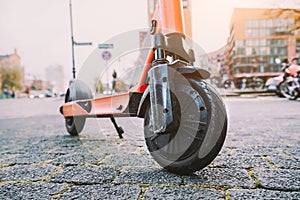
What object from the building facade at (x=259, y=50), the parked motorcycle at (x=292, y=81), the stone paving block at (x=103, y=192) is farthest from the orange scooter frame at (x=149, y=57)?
the building facade at (x=259, y=50)

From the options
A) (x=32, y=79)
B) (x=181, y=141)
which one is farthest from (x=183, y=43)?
(x=32, y=79)

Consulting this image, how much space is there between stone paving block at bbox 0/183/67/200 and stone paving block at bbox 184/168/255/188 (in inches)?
23.7

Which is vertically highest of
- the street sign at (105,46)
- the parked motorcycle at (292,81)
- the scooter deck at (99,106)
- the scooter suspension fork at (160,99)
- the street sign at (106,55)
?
the street sign at (105,46)

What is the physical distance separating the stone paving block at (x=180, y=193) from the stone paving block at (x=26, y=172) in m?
0.63

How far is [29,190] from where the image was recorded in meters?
1.32

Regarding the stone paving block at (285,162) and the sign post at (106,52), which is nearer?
the stone paving block at (285,162)

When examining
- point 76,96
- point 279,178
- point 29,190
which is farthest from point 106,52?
point 279,178

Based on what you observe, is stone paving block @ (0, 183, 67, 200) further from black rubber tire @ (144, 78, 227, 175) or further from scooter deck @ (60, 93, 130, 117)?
scooter deck @ (60, 93, 130, 117)

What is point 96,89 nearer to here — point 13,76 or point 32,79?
point 13,76

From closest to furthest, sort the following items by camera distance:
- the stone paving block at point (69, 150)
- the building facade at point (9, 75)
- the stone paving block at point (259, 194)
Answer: the stone paving block at point (259, 194), the stone paving block at point (69, 150), the building facade at point (9, 75)

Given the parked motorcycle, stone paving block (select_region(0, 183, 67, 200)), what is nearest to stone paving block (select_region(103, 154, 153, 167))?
stone paving block (select_region(0, 183, 67, 200))

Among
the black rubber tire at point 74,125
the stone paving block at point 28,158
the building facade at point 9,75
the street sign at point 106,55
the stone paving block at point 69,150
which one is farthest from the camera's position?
the building facade at point 9,75

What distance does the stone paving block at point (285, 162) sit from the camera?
62.6 inches

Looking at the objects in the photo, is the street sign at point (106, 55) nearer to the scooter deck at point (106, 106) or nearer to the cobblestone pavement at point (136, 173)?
the scooter deck at point (106, 106)
